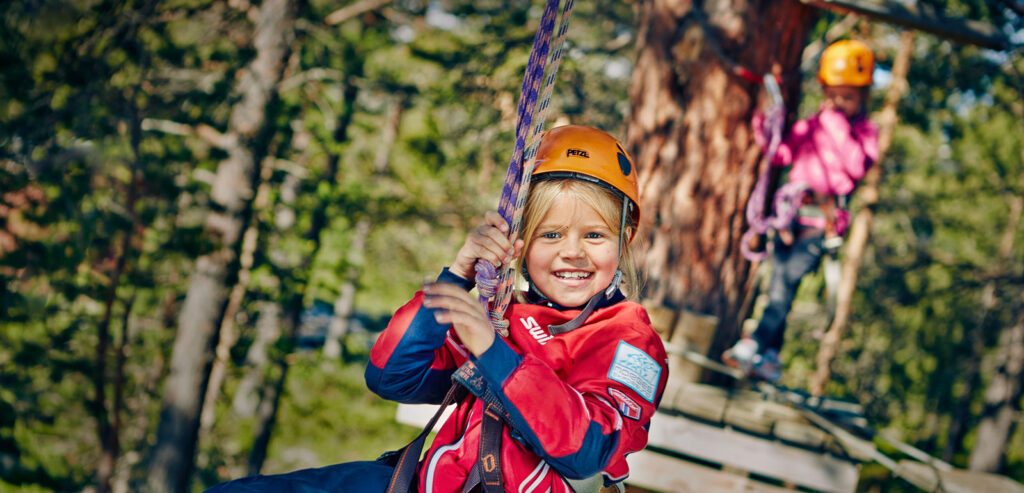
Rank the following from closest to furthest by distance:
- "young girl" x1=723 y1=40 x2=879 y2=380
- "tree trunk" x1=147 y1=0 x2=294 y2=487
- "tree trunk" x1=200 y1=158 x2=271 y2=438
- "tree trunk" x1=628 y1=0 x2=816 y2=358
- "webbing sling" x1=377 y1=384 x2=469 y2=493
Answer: "webbing sling" x1=377 y1=384 x2=469 y2=493 → "tree trunk" x1=628 y1=0 x2=816 y2=358 → "young girl" x1=723 y1=40 x2=879 y2=380 → "tree trunk" x1=147 y1=0 x2=294 y2=487 → "tree trunk" x1=200 y1=158 x2=271 y2=438

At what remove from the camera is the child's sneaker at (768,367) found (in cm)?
448

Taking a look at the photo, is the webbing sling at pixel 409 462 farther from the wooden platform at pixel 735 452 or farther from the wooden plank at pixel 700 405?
the wooden plank at pixel 700 405

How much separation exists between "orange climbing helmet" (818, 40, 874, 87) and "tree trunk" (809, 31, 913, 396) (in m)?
7.43

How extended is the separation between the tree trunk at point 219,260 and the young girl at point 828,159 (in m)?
5.77

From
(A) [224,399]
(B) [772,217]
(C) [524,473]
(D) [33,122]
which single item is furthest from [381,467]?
(A) [224,399]

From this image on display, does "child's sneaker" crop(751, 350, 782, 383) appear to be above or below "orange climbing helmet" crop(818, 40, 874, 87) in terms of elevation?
below

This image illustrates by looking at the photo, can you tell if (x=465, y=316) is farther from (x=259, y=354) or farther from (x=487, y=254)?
(x=259, y=354)

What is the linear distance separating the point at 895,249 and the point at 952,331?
236cm

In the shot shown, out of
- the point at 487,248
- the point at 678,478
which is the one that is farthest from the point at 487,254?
the point at 678,478

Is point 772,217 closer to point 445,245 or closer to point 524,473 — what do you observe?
point 524,473

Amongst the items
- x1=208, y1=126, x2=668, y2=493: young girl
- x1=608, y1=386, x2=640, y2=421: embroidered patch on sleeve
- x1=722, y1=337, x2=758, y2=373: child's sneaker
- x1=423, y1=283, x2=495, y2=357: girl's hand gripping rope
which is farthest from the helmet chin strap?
x1=722, y1=337, x2=758, y2=373: child's sneaker

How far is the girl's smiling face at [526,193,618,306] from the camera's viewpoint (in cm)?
204

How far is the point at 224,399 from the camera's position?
11617 millimetres

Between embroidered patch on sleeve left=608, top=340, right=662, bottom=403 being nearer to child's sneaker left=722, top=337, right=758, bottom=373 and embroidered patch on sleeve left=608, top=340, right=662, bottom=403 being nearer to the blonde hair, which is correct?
the blonde hair
